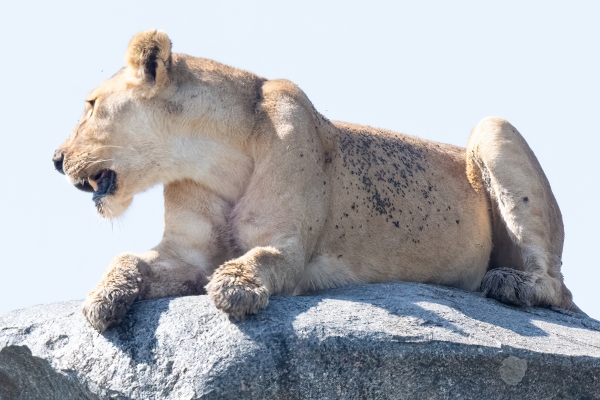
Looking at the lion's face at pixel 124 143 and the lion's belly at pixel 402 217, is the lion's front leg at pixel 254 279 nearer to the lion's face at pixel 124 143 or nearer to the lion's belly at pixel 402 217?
the lion's belly at pixel 402 217

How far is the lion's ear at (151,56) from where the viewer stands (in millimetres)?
7277

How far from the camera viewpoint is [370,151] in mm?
8320

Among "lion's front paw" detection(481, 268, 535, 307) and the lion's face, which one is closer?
the lion's face

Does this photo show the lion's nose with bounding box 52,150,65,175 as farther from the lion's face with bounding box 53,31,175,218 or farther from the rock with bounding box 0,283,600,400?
the rock with bounding box 0,283,600,400

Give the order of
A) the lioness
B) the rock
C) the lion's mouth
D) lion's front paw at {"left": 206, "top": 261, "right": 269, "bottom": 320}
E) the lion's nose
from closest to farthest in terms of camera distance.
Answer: the rock → lion's front paw at {"left": 206, "top": 261, "right": 269, "bottom": 320} → the lioness → the lion's mouth → the lion's nose

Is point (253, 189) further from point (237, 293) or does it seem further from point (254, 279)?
point (237, 293)

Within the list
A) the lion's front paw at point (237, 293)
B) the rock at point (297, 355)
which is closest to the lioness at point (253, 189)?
the lion's front paw at point (237, 293)

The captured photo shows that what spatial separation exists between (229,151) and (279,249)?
3.57 ft

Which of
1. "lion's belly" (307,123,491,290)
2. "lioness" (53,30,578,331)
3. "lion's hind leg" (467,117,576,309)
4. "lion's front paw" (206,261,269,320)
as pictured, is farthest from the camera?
"lion's hind leg" (467,117,576,309)

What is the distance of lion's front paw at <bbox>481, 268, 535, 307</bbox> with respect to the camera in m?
7.77

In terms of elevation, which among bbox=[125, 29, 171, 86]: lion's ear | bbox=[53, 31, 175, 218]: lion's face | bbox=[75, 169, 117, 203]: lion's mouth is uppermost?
bbox=[125, 29, 171, 86]: lion's ear

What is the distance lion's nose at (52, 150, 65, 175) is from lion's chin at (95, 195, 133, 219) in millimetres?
448

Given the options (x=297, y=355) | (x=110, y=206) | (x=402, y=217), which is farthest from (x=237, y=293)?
(x=402, y=217)

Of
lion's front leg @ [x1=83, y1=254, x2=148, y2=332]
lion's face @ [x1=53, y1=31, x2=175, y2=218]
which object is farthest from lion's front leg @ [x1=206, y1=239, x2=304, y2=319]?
lion's face @ [x1=53, y1=31, x2=175, y2=218]
